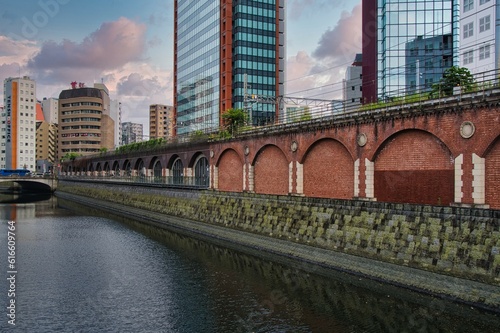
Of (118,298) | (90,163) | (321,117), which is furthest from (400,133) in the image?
(90,163)

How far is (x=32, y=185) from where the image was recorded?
130375 mm

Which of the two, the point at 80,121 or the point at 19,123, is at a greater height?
the point at 80,121

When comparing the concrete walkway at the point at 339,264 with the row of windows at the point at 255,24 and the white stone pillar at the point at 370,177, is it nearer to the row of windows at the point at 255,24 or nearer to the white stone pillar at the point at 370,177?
the white stone pillar at the point at 370,177

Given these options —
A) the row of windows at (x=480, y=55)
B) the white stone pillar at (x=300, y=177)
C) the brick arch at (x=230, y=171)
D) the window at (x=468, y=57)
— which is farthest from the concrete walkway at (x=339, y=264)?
the window at (x=468, y=57)

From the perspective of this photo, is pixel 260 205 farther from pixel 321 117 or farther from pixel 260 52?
pixel 260 52

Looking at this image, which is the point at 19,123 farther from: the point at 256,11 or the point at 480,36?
the point at 480,36

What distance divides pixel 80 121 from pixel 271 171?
147 m

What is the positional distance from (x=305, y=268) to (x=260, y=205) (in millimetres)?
9894

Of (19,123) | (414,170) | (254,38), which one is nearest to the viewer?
(414,170)

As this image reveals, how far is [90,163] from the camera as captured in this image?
11525 centimetres

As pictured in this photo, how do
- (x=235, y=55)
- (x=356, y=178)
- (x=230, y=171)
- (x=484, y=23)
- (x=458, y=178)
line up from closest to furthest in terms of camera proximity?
(x=458, y=178) < (x=356, y=178) < (x=230, y=171) < (x=484, y=23) < (x=235, y=55)

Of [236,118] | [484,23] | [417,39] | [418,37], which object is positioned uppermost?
[418,37]

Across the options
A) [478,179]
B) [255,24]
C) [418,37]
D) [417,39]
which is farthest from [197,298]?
[255,24]

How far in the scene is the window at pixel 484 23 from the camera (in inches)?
1930
